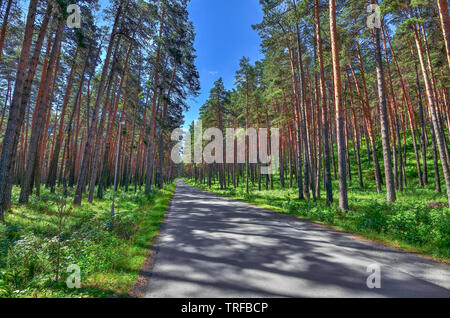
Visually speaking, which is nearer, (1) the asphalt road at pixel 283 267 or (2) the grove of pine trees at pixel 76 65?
(1) the asphalt road at pixel 283 267

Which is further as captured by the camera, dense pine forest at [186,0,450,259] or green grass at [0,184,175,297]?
dense pine forest at [186,0,450,259]

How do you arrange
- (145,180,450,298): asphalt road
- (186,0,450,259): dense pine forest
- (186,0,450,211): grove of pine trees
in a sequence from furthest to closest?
(186,0,450,211): grove of pine trees
(186,0,450,259): dense pine forest
(145,180,450,298): asphalt road

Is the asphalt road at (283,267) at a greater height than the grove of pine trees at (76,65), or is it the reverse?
the grove of pine trees at (76,65)

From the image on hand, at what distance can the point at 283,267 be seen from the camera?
12.4ft

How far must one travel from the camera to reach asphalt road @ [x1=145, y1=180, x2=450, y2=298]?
119 inches

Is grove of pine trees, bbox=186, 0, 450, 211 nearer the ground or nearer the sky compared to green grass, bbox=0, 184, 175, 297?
nearer the sky

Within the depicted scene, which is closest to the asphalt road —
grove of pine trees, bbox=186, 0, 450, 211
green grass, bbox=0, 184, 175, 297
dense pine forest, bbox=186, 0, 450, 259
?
green grass, bbox=0, 184, 175, 297

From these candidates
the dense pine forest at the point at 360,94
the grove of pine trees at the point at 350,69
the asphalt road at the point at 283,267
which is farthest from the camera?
the grove of pine trees at the point at 350,69

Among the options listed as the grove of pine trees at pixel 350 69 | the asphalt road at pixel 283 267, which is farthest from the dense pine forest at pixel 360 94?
the asphalt road at pixel 283 267

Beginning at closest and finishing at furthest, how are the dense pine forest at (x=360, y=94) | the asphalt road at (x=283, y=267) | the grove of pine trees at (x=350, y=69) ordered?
1. the asphalt road at (x=283, y=267)
2. the dense pine forest at (x=360, y=94)
3. the grove of pine trees at (x=350, y=69)

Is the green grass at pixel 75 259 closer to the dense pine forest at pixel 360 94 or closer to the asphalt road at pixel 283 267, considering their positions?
the asphalt road at pixel 283 267

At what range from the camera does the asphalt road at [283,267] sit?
3.02 m

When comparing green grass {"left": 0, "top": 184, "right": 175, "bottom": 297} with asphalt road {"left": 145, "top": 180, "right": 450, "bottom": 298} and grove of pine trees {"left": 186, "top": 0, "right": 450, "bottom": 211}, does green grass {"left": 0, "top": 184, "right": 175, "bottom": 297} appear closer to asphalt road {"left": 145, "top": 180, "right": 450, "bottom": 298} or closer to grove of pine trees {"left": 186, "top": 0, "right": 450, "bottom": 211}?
asphalt road {"left": 145, "top": 180, "right": 450, "bottom": 298}
